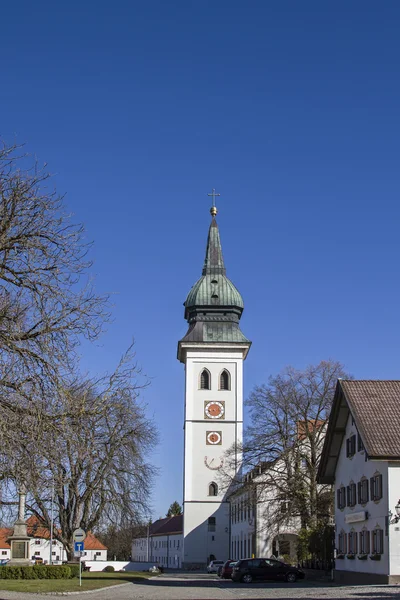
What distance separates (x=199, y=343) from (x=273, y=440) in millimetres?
32615

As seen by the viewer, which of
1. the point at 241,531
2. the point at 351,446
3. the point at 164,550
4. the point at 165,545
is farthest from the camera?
the point at 164,550

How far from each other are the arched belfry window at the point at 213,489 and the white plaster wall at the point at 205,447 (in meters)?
0.27

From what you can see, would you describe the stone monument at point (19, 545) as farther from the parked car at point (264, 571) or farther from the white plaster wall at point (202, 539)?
the white plaster wall at point (202, 539)

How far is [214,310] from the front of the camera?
286 ft

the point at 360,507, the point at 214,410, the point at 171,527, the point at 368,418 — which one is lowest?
the point at 171,527

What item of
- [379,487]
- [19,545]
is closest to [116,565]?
[19,545]

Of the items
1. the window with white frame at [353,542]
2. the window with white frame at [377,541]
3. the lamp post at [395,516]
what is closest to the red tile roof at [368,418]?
the lamp post at [395,516]

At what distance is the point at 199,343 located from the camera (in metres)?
84.4

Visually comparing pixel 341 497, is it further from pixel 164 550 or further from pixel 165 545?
pixel 164 550

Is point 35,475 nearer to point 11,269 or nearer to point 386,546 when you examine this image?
point 11,269

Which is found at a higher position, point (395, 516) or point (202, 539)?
point (395, 516)

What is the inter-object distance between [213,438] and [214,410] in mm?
2664

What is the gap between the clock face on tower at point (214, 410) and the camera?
270 ft

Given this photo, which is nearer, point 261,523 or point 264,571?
point 264,571
